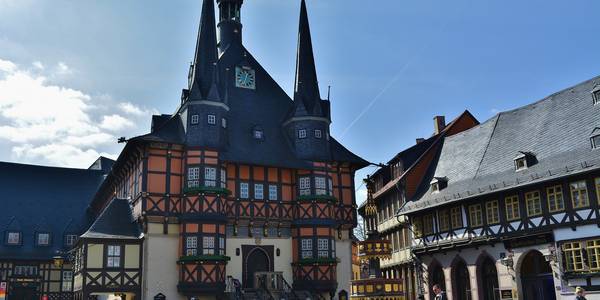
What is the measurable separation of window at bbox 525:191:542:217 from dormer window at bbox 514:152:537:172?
160 cm

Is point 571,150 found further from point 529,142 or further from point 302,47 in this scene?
point 302,47

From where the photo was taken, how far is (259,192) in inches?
1560

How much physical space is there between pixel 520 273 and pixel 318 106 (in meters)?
16.7

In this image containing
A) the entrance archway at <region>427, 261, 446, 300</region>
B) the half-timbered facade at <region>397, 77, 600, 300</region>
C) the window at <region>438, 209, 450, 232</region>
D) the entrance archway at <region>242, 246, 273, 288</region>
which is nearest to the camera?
the half-timbered facade at <region>397, 77, 600, 300</region>

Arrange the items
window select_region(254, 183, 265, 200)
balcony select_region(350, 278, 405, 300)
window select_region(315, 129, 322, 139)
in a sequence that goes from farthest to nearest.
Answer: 1. window select_region(315, 129, 322, 139)
2. window select_region(254, 183, 265, 200)
3. balcony select_region(350, 278, 405, 300)

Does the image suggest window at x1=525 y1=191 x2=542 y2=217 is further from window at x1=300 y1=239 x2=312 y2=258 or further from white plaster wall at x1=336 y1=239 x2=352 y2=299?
window at x1=300 y1=239 x2=312 y2=258

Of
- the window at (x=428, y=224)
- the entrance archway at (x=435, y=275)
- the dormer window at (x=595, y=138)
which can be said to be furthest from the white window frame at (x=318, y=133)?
the dormer window at (x=595, y=138)

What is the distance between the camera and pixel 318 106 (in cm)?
4197

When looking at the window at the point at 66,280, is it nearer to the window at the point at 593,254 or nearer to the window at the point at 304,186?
the window at the point at 304,186

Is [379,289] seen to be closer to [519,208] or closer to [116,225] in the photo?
[519,208]

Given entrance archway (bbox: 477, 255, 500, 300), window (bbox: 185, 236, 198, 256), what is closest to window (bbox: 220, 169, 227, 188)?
window (bbox: 185, 236, 198, 256)

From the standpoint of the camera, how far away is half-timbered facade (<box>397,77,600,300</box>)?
29281mm

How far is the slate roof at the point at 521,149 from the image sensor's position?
30562mm

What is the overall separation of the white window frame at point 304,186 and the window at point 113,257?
1178cm
